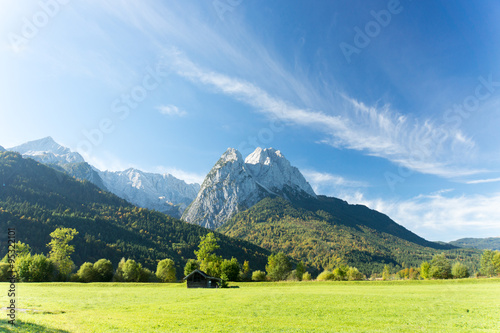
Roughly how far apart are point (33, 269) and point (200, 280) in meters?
56.8

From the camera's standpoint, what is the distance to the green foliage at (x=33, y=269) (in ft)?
274

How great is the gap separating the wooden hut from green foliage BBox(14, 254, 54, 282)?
50.6 m

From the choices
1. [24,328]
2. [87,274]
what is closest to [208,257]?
[87,274]

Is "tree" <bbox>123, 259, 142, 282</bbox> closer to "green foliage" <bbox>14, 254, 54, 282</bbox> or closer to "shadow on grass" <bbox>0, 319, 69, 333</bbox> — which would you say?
"green foliage" <bbox>14, 254, 54, 282</bbox>

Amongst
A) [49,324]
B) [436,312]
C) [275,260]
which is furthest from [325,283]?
[49,324]

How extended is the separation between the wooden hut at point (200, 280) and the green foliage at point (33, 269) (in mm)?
50553

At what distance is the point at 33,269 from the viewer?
278ft

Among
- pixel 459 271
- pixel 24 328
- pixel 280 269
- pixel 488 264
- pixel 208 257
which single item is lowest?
pixel 488 264

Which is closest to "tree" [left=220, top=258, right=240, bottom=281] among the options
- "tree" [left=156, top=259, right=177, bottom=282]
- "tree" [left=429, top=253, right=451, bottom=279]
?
"tree" [left=156, top=259, right=177, bottom=282]

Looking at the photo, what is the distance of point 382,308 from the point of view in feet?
106

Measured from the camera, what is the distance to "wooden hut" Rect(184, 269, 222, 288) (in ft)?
263

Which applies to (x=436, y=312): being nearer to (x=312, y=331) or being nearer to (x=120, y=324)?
(x=312, y=331)

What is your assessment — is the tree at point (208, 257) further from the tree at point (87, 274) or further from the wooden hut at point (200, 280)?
the tree at point (87, 274)

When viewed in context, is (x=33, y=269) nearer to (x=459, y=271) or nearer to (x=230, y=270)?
(x=230, y=270)
